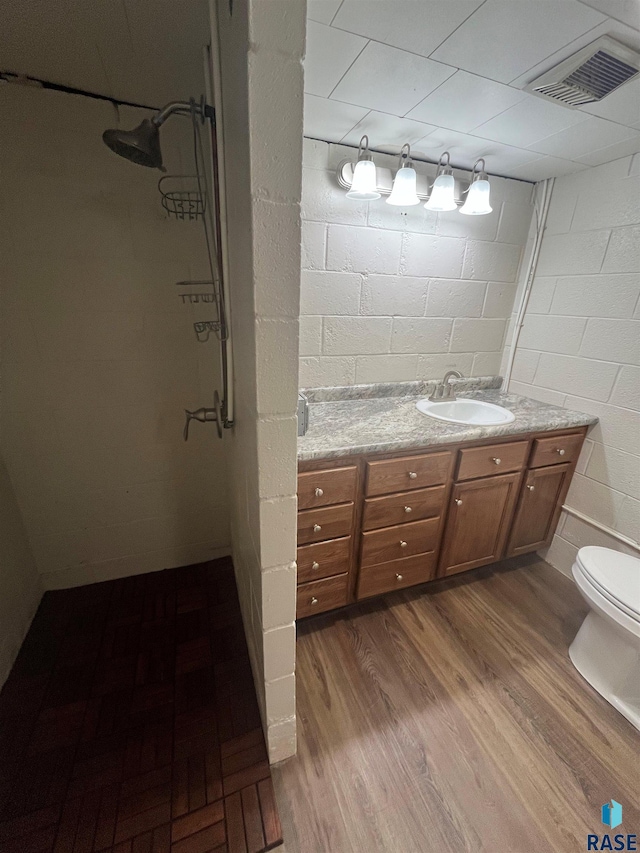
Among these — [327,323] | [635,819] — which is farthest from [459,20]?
[635,819]

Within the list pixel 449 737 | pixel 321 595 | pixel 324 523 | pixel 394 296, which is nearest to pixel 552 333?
pixel 394 296

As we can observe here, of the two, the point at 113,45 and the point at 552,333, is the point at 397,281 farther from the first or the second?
the point at 113,45

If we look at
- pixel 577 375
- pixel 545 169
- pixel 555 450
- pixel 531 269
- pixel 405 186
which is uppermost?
pixel 545 169

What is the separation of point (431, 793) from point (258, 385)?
4.42 feet

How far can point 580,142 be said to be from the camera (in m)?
1.42

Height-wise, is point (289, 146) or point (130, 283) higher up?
point (289, 146)

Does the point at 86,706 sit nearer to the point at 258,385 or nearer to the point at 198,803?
the point at 198,803

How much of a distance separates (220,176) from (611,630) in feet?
6.62

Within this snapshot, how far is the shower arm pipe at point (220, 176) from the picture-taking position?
78cm

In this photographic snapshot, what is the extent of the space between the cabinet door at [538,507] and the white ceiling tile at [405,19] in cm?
167

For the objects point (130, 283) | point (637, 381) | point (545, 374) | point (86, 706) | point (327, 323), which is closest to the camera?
point (86, 706)

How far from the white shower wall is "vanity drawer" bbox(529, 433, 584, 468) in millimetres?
1558

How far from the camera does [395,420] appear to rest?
160 cm

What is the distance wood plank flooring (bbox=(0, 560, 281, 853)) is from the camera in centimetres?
97
